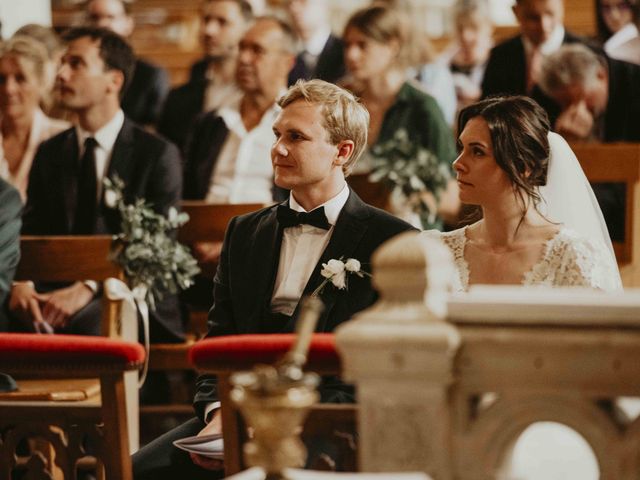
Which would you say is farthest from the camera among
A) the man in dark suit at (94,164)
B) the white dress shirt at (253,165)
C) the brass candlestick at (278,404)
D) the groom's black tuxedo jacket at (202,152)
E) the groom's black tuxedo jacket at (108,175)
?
the groom's black tuxedo jacket at (202,152)

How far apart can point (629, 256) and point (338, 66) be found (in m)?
3.05

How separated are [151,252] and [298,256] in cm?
136

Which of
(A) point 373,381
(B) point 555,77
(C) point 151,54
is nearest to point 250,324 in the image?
(A) point 373,381

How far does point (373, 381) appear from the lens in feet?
7.26

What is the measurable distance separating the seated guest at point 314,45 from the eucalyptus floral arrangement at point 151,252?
2.61 m

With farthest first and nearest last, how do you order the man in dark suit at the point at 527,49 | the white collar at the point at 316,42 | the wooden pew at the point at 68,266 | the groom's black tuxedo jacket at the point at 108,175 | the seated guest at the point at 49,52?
1. the white collar at the point at 316,42
2. the seated guest at the point at 49,52
3. the man in dark suit at the point at 527,49
4. the groom's black tuxedo jacket at the point at 108,175
5. the wooden pew at the point at 68,266

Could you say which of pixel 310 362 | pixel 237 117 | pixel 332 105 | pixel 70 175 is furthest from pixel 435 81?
pixel 310 362

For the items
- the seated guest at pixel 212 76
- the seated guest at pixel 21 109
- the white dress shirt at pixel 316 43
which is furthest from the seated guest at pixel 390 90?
the seated guest at pixel 21 109

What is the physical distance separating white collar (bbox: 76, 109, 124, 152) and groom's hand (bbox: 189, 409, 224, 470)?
8.76ft

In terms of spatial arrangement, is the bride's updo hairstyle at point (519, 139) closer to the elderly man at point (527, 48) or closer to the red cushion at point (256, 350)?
the red cushion at point (256, 350)

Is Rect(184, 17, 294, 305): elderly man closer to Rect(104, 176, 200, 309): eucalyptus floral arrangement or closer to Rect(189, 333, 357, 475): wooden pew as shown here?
Rect(104, 176, 200, 309): eucalyptus floral arrangement

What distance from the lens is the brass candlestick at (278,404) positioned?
6.69 ft

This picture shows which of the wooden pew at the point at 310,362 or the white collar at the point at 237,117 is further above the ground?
the white collar at the point at 237,117

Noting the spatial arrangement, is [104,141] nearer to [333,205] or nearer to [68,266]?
[68,266]
